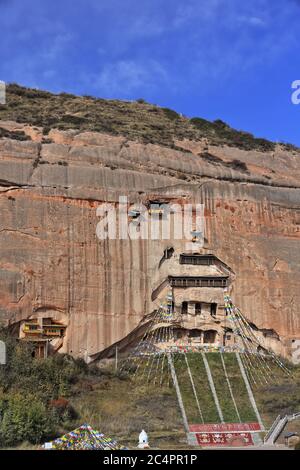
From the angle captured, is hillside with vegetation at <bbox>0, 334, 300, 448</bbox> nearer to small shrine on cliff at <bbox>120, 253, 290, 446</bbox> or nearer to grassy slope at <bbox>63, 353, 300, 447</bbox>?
grassy slope at <bbox>63, 353, 300, 447</bbox>

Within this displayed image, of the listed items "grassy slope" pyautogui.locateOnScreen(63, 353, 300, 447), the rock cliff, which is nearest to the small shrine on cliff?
"grassy slope" pyautogui.locateOnScreen(63, 353, 300, 447)

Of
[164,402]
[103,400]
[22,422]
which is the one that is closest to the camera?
[22,422]

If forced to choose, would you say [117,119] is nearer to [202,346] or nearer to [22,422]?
[202,346]

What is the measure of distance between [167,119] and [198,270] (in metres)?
22.8

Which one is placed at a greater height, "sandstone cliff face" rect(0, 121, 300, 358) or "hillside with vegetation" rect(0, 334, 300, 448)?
"sandstone cliff face" rect(0, 121, 300, 358)

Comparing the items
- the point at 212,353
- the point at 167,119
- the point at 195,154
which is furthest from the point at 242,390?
the point at 167,119

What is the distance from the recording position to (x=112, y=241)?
38625mm

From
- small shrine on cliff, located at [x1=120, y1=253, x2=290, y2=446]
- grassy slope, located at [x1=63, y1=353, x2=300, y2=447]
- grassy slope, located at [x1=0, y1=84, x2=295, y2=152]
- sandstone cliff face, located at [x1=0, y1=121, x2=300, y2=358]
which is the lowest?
grassy slope, located at [x1=63, y1=353, x2=300, y2=447]

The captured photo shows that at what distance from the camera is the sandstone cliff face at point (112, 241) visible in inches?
1433

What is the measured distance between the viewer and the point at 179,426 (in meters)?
30.5

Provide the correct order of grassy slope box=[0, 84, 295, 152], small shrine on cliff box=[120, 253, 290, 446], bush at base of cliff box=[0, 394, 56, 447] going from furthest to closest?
grassy slope box=[0, 84, 295, 152] → small shrine on cliff box=[120, 253, 290, 446] → bush at base of cliff box=[0, 394, 56, 447]

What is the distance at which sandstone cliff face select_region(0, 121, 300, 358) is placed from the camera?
36.4m

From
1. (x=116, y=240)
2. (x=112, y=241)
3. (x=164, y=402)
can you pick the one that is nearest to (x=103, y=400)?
(x=164, y=402)

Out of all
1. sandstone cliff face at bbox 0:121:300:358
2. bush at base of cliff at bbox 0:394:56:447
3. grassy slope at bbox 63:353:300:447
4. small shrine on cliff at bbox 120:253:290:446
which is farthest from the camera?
sandstone cliff face at bbox 0:121:300:358
